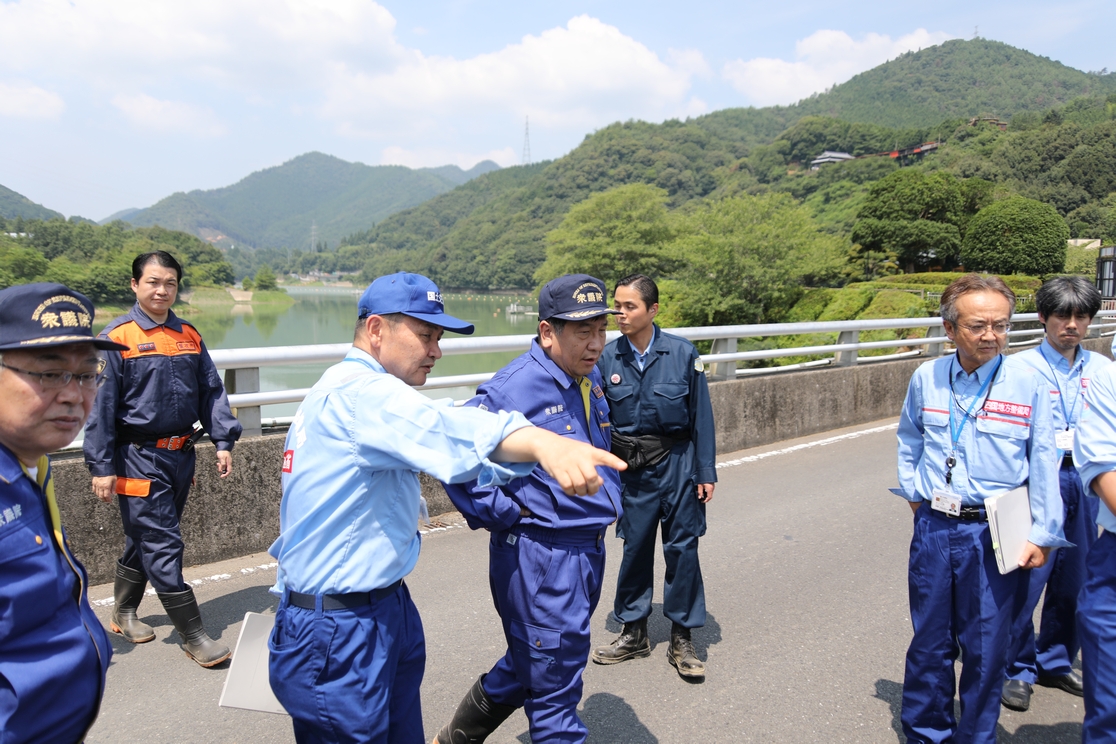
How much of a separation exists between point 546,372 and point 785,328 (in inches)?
250

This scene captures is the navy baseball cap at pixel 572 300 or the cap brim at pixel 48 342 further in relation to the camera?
the navy baseball cap at pixel 572 300

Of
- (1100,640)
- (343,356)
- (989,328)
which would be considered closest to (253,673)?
(1100,640)

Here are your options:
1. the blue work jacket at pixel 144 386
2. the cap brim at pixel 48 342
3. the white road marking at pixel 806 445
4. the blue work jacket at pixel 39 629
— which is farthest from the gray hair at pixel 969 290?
the white road marking at pixel 806 445

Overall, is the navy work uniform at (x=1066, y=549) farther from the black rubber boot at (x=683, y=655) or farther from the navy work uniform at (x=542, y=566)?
the navy work uniform at (x=542, y=566)

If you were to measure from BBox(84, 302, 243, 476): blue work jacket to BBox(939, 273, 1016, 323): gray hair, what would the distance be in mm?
3670

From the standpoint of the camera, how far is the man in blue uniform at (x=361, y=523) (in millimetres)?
1740

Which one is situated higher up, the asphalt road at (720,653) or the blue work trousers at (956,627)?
the blue work trousers at (956,627)

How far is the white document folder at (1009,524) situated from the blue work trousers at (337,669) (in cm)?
220

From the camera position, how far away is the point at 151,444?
3662 mm

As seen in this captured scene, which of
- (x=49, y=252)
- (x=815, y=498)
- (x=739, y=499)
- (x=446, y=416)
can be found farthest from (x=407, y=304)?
(x=49, y=252)

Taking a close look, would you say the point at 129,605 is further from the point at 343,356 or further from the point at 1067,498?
the point at 1067,498

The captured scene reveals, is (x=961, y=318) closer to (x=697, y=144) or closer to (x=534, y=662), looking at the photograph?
(x=534, y=662)

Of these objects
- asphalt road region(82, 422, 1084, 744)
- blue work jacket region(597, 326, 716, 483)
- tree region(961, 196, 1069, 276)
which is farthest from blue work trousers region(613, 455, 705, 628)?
tree region(961, 196, 1069, 276)

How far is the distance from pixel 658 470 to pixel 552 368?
1324mm
